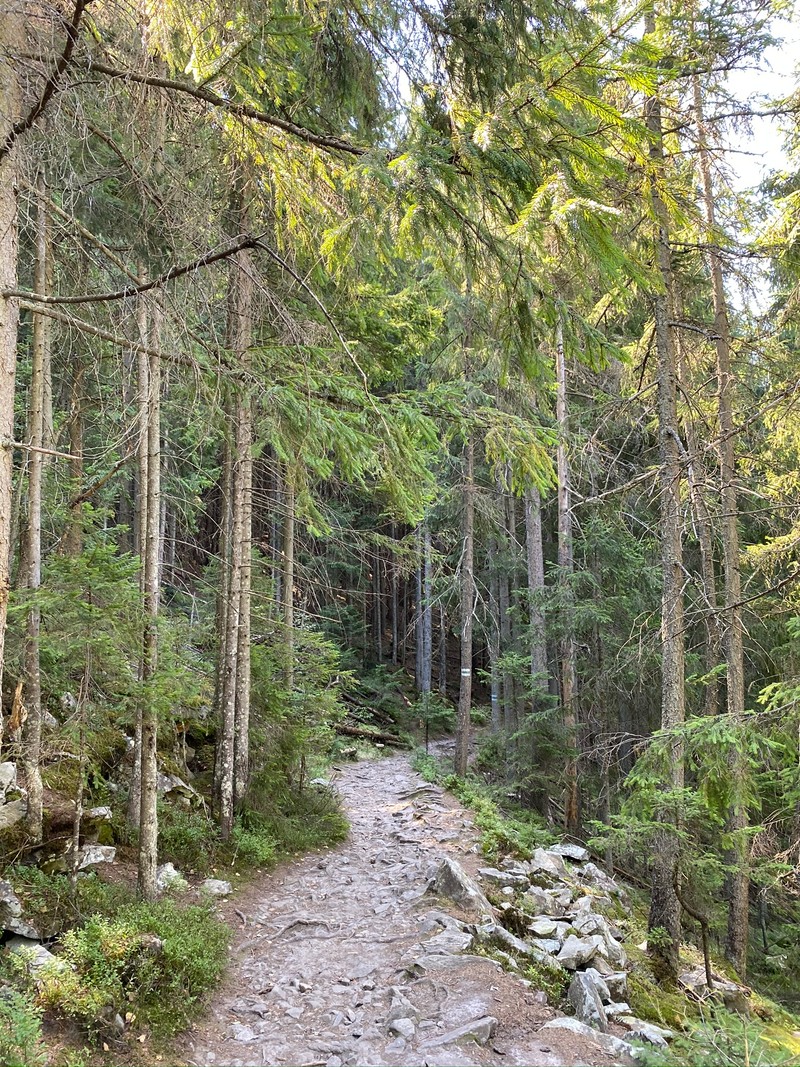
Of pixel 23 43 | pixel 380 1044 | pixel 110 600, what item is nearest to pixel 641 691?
pixel 380 1044

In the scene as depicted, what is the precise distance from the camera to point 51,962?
4184 millimetres

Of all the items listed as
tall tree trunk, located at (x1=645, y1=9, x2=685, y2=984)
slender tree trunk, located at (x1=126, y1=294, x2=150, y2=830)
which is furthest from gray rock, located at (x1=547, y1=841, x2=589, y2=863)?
slender tree trunk, located at (x1=126, y1=294, x2=150, y2=830)

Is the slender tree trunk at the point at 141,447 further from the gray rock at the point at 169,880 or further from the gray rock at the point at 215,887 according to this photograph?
the gray rock at the point at 215,887

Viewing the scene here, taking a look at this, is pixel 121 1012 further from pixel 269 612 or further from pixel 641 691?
pixel 641 691

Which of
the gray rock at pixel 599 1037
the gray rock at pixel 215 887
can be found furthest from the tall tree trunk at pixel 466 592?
the gray rock at pixel 599 1037

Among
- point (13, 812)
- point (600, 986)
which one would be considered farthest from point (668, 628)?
point (13, 812)

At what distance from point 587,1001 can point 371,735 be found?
14187 millimetres

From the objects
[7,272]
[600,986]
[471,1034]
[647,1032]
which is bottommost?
[600,986]

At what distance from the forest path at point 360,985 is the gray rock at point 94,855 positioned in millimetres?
1355

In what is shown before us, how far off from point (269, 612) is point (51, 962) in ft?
18.4

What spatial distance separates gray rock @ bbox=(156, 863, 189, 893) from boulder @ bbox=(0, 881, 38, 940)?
1.62 m

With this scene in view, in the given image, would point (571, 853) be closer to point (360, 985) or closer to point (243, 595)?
point (360, 985)

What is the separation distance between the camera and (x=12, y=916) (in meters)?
4.55

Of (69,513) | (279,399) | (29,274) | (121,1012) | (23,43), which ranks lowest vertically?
(121,1012)
